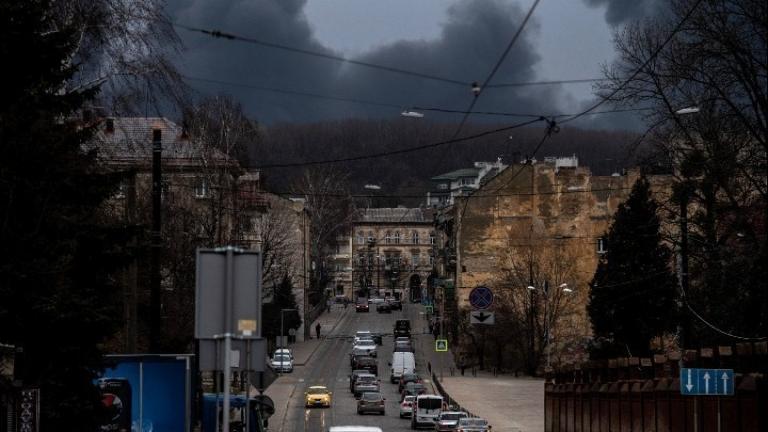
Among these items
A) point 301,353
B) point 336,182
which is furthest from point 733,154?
point 336,182

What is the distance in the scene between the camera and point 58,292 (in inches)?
843

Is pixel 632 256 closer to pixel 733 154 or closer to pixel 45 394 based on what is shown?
pixel 733 154

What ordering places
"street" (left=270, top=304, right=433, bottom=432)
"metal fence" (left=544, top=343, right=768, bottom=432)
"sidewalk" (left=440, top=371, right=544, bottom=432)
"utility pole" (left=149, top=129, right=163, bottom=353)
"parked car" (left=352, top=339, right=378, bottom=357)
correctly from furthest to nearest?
"parked car" (left=352, top=339, right=378, bottom=357) < "sidewalk" (left=440, top=371, right=544, bottom=432) < "street" (left=270, top=304, right=433, bottom=432) < "utility pole" (left=149, top=129, right=163, bottom=353) < "metal fence" (left=544, top=343, right=768, bottom=432)

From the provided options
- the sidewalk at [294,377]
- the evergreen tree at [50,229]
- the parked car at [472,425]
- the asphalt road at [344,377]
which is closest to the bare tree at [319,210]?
the sidewalk at [294,377]

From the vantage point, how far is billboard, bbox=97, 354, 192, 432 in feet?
87.8

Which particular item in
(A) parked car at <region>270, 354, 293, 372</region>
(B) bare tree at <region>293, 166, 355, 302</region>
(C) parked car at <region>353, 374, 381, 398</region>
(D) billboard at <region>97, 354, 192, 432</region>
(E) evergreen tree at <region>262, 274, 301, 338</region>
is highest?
(B) bare tree at <region>293, 166, 355, 302</region>

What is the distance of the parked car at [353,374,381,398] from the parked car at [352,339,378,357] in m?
20.9

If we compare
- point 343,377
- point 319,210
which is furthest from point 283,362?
point 319,210

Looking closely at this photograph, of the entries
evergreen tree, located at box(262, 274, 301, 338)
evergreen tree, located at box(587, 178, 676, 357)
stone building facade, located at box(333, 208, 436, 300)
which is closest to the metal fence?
evergreen tree, located at box(587, 178, 676, 357)

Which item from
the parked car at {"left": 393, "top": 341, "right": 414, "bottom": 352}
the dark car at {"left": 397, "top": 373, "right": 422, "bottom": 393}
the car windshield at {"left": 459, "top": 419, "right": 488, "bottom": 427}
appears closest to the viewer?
the car windshield at {"left": 459, "top": 419, "right": 488, "bottom": 427}

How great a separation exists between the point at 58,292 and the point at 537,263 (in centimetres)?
6458

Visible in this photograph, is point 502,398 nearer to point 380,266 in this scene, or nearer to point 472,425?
point 472,425

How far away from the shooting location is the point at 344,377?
8056cm

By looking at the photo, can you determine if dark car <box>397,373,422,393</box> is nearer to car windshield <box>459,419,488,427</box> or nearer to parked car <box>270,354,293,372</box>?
parked car <box>270,354,293,372</box>
